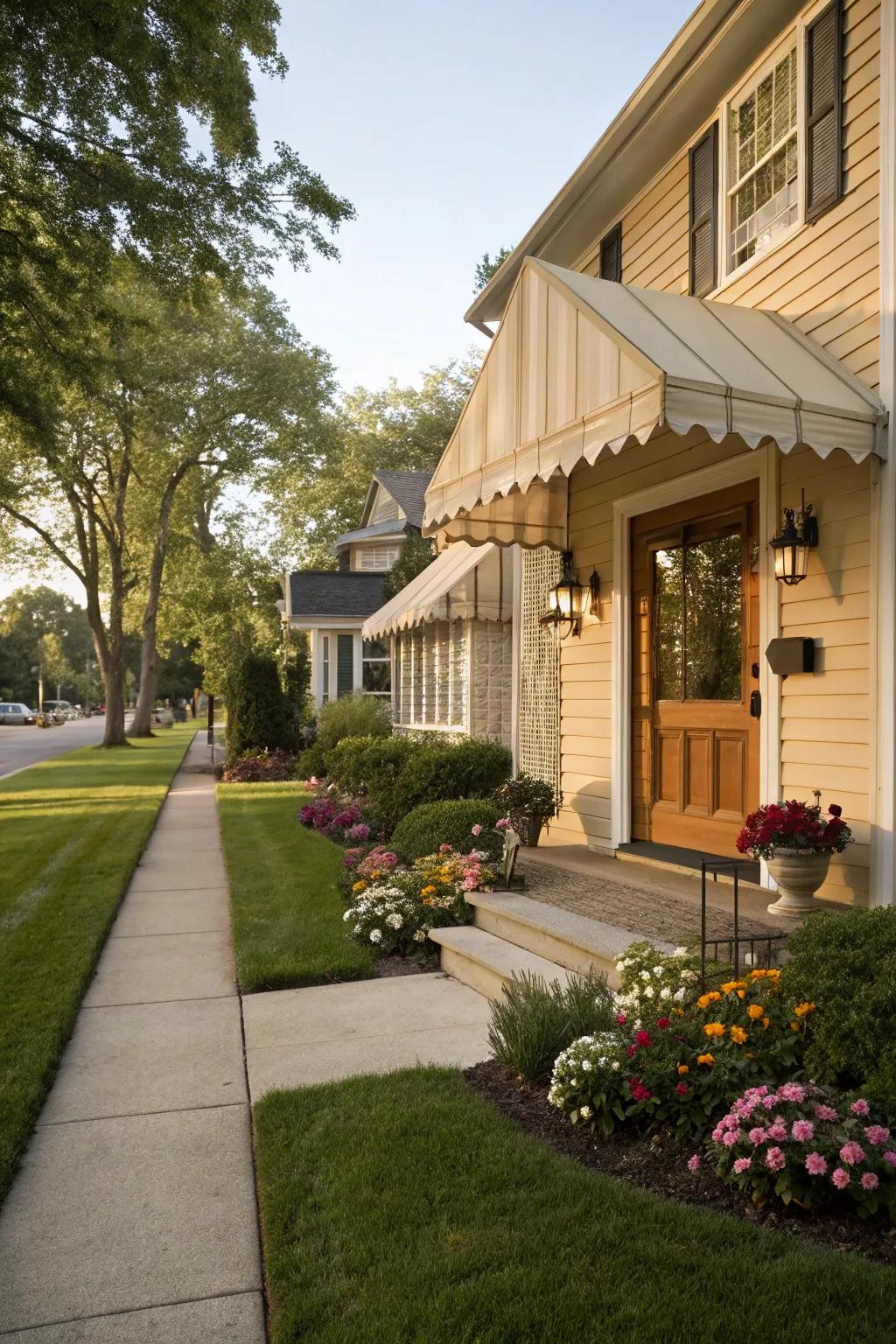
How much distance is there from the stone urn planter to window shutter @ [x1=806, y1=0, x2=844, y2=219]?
4043mm

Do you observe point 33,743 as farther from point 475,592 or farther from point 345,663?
point 475,592

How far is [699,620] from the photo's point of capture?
7.66m

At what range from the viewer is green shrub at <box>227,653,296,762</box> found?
20344 mm

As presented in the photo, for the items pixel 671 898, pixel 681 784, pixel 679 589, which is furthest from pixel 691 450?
pixel 671 898

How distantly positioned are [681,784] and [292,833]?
5.81m

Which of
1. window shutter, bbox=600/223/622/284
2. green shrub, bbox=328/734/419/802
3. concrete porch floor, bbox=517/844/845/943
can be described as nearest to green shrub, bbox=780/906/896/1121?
concrete porch floor, bbox=517/844/845/943

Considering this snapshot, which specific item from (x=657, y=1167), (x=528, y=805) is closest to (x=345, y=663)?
(x=528, y=805)

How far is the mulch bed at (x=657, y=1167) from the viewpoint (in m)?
3.03

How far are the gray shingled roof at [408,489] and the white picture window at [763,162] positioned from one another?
1790cm

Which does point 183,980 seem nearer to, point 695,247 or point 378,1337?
→ point 378,1337

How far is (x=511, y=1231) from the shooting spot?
3.04 meters

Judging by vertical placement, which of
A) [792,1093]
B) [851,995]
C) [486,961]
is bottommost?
[486,961]

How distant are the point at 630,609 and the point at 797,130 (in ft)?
12.4

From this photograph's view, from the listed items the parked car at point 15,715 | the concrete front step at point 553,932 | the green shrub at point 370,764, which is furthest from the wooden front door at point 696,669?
the parked car at point 15,715
